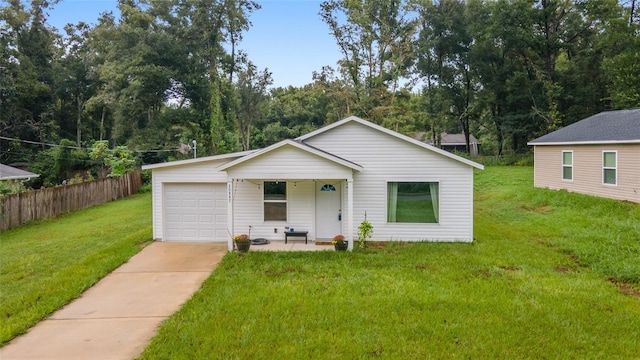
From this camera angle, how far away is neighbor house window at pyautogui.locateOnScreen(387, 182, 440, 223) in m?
11.3

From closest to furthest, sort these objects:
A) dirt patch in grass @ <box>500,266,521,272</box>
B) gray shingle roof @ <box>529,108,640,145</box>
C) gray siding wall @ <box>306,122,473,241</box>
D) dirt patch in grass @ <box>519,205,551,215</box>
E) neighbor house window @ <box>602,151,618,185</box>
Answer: dirt patch in grass @ <box>500,266,521,272</box>
gray siding wall @ <box>306,122,473,241</box>
gray shingle roof @ <box>529,108,640,145</box>
neighbor house window @ <box>602,151,618,185</box>
dirt patch in grass @ <box>519,205,551,215</box>

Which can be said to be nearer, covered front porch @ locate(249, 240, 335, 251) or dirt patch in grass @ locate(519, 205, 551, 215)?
covered front porch @ locate(249, 240, 335, 251)

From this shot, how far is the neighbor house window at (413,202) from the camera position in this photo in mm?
11273

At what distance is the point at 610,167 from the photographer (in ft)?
49.1

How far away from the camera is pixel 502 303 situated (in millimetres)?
6523

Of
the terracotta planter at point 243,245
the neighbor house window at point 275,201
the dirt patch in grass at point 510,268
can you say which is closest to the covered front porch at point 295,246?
the terracotta planter at point 243,245

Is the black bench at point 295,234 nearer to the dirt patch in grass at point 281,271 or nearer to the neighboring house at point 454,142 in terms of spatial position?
the dirt patch in grass at point 281,271

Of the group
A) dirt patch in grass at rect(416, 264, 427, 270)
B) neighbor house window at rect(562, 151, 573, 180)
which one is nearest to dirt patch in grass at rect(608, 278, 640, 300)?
dirt patch in grass at rect(416, 264, 427, 270)

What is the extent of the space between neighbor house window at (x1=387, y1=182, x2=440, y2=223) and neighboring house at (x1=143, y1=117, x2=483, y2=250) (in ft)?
0.09

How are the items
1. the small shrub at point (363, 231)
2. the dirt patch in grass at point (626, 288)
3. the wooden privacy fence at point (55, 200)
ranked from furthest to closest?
the wooden privacy fence at point (55, 200)
the small shrub at point (363, 231)
the dirt patch in grass at point (626, 288)

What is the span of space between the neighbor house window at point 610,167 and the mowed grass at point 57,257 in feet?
55.9

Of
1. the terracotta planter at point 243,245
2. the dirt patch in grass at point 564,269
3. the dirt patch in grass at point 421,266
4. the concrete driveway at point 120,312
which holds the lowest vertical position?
the concrete driveway at point 120,312

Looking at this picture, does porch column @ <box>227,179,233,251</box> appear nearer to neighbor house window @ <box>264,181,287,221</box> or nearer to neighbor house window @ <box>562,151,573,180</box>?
neighbor house window @ <box>264,181,287,221</box>

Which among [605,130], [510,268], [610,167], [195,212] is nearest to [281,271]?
[195,212]
